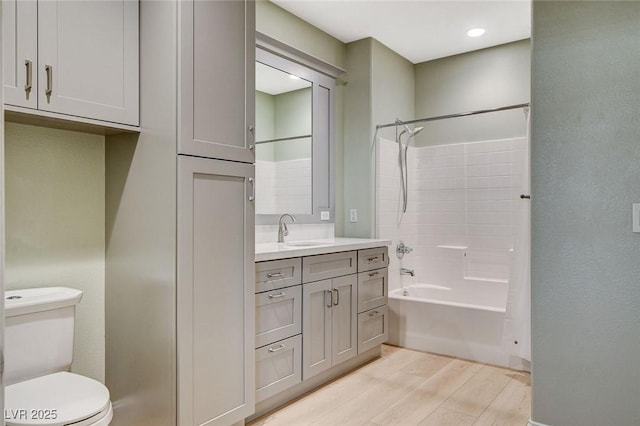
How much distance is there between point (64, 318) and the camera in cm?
188

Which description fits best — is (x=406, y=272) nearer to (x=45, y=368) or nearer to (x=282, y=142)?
(x=282, y=142)

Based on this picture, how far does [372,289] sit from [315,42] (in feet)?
6.58

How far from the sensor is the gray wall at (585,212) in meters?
1.87

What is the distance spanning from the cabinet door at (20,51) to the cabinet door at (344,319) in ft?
6.26

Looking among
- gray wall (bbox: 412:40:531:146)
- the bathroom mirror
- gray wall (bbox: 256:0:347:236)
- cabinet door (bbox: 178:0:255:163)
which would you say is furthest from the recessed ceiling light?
cabinet door (bbox: 178:0:255:163)

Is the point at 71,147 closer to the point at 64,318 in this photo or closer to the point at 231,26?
the point at 64,318

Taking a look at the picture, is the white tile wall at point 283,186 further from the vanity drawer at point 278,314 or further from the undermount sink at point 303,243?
the vanity drawer at point 278,314

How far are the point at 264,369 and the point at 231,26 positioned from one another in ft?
5.72

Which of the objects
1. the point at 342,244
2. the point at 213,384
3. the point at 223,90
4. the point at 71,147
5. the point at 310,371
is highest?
the point at 223,90

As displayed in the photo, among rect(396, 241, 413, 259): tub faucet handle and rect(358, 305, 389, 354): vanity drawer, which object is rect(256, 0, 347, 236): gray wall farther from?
rect(358, 305, 389, 354): vanity drawer

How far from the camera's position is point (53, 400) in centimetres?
161

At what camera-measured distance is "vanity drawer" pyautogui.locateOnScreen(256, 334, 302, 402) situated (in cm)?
235

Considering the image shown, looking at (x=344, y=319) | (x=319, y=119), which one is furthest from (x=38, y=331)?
(x=319, y=119)

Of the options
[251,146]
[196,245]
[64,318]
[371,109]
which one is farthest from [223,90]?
[371,109]
